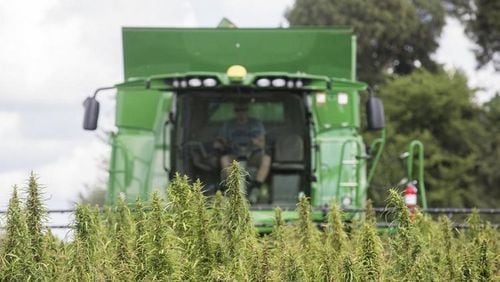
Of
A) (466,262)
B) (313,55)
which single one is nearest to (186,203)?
(466,262)

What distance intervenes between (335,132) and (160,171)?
2.11 m

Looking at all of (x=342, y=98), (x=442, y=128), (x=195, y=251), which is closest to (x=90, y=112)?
(x=342, y=98)

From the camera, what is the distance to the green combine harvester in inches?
526

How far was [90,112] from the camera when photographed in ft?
45.5

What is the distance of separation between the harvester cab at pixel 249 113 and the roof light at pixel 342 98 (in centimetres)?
2

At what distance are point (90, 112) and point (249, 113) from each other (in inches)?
72.1

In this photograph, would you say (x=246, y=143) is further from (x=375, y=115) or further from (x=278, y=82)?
(x=375, y=115)

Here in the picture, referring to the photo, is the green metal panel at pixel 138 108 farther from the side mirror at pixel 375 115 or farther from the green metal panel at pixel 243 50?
the side mirror at pixel 375 115

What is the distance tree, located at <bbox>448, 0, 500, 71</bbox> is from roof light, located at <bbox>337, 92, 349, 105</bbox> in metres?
27.8

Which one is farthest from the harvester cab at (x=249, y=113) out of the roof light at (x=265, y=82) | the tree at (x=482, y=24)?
the tree at (x=482, y=24)

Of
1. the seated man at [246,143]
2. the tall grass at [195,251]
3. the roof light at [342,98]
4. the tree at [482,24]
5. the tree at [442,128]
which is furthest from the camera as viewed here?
the tree at [442,128]

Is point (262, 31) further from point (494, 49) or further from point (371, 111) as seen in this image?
point (494, 49)

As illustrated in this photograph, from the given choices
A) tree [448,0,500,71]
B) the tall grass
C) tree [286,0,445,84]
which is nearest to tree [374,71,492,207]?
tree [286,0,445,84]

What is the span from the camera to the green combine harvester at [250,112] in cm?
1335
